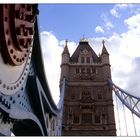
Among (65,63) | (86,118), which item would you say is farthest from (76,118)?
(65,63)

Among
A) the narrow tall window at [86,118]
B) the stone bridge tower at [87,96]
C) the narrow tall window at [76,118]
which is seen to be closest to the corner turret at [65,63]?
the stone bridge tower at [87,96]

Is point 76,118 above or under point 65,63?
under

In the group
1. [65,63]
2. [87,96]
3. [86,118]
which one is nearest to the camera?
[86,118]

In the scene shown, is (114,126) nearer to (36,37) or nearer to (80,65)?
(80,65)

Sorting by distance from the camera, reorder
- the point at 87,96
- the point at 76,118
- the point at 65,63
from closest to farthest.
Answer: the point at 76,118
the point at 87,96
the point at 65,63

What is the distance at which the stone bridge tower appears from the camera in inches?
978

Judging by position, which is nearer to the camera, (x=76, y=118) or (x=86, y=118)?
(x=76, y=118)

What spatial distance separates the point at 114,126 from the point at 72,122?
136 inches

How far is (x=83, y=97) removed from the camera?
27734mm

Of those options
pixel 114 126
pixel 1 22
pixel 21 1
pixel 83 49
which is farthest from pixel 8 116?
pixel 83 49

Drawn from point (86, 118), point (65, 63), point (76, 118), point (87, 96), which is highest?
point (65, 63)

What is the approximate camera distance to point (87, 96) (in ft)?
91.2

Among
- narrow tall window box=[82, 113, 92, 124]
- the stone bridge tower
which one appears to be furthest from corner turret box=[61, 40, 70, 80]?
narrow tall window box=[82, 113, 92, 124]

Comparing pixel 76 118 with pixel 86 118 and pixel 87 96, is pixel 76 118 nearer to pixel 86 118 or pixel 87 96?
pixel 86 118
